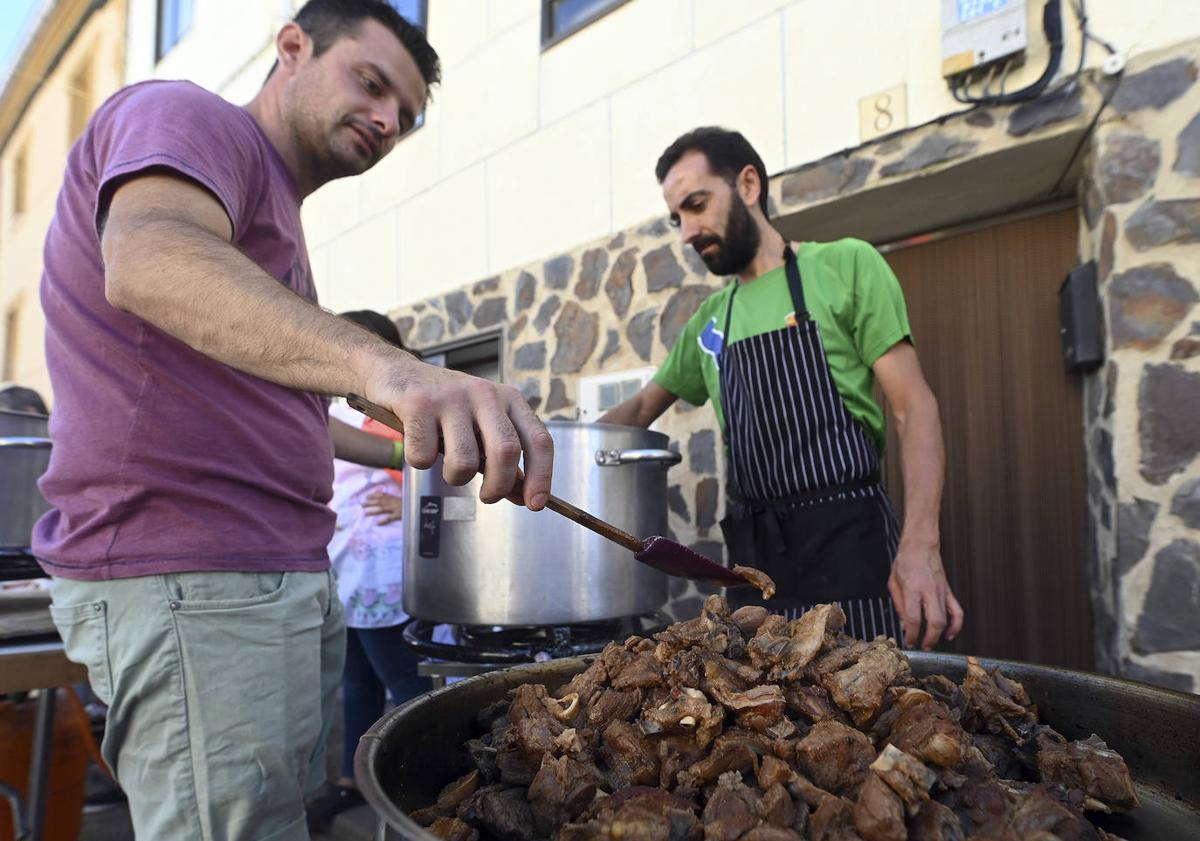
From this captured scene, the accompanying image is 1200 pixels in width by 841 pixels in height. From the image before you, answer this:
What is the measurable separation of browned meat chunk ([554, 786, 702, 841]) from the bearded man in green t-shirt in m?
1.19

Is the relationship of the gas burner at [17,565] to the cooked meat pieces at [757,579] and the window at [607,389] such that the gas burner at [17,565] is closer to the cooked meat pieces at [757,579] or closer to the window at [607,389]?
the cooked meat pieces at [757,579]

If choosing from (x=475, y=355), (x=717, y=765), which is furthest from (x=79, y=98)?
(x=717, y=765)

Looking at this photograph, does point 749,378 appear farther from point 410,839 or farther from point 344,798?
point 344,798

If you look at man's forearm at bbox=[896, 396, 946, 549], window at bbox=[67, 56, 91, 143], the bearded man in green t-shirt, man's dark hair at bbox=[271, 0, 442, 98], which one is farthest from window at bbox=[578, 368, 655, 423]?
window at bbox=[67, 56, 91, 143]

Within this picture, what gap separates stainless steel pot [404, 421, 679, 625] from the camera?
177 cm

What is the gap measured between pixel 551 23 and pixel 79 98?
36.1 feet

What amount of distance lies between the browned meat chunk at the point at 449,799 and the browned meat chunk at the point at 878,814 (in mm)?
545

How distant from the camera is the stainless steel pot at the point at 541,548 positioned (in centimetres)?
177

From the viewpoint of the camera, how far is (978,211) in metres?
3.10

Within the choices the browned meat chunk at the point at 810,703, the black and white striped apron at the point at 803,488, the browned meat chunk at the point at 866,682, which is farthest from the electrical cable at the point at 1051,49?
the browned meat chunk at the point at 810,703

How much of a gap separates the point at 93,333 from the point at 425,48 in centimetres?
115

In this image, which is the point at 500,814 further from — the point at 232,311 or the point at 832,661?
the point at 232,311

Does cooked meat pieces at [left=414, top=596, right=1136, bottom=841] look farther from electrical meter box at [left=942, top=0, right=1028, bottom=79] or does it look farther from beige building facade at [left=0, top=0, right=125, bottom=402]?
beige building facade at [left=0, top=0, right=125, bottom=402]

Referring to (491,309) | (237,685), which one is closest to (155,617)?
(237,685)
